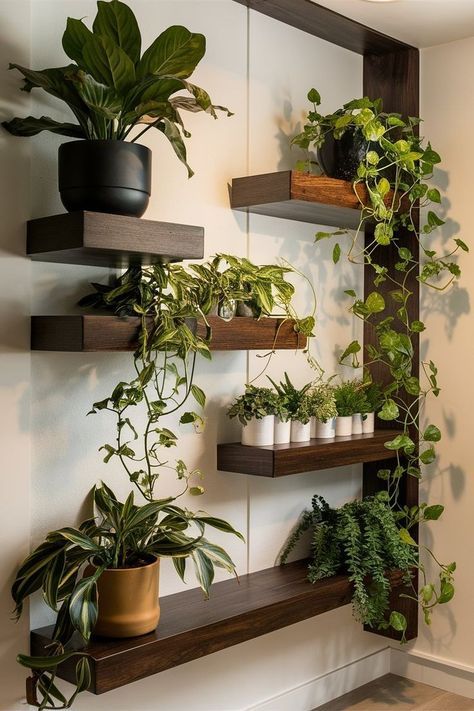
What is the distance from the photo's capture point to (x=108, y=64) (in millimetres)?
1942

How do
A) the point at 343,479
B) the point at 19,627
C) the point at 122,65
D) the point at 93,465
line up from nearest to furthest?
1. the point at 122,65
2. the point at 19,627
3. the point at 93,465
4. the point at 343,479

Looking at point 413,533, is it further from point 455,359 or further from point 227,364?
point 227,364

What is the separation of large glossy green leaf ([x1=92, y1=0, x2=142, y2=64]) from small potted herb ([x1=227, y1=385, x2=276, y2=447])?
1077 millimetres

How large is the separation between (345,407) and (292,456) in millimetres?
422

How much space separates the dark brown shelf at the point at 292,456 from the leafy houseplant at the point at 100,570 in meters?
0.31

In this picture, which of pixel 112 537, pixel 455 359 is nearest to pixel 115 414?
pixel 112 537

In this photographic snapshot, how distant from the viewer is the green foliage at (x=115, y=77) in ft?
6.38

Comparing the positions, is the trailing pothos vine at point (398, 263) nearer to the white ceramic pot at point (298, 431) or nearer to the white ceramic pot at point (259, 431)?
the white ceramic pot at point (298, 431)

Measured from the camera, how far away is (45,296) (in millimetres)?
2172

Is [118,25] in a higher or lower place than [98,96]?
higher

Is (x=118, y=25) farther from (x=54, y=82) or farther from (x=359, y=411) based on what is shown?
(x=359, y=411)

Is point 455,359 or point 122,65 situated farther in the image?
point 455,359

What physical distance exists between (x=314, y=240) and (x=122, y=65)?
1.21 m

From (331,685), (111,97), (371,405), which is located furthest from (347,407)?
(111,97)
